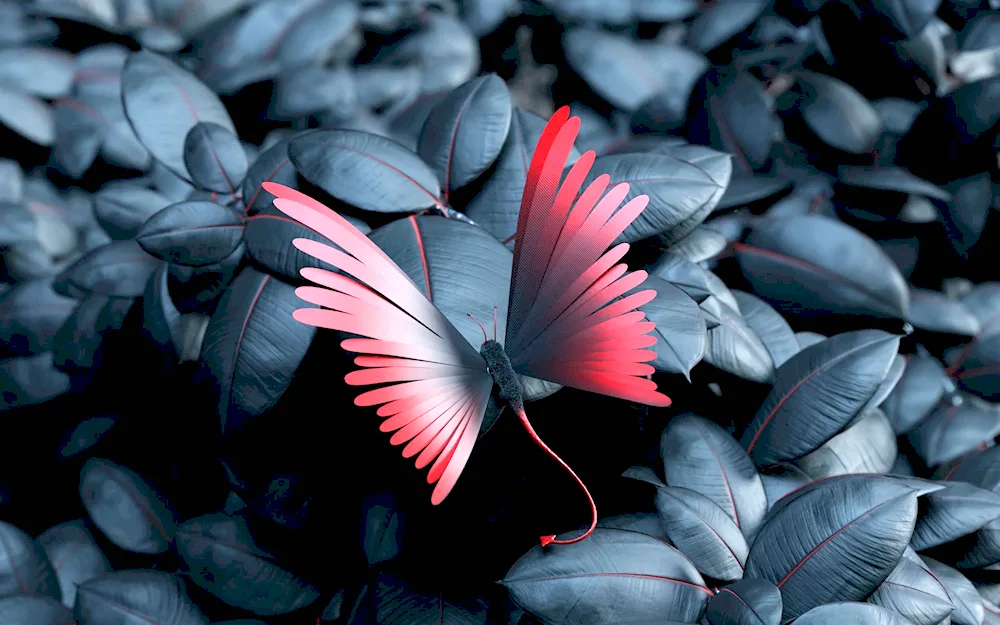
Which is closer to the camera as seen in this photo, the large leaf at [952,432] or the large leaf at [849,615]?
the large leaf at [849,615]

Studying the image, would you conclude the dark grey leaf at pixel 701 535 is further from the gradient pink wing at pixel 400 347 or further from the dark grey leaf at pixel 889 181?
the dark grey leaf at pixel 889 181

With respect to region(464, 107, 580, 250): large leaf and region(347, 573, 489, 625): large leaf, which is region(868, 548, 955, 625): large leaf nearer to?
region(347, 573, 489, 625): large leaf

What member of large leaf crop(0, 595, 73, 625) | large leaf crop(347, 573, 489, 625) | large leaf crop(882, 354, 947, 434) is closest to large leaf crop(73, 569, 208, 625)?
large leaf crop(0, 595, 73, 625)

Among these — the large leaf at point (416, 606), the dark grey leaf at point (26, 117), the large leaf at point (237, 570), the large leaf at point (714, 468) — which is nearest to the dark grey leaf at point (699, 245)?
the large leaf at point (714, 468)

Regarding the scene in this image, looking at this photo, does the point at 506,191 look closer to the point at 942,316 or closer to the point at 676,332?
the point at 676,332

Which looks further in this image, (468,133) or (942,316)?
(942,316)

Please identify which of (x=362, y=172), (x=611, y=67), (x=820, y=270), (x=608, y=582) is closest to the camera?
(x=608, y=582)

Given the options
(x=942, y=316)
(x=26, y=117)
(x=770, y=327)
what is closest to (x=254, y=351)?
(x=770, y=327)
